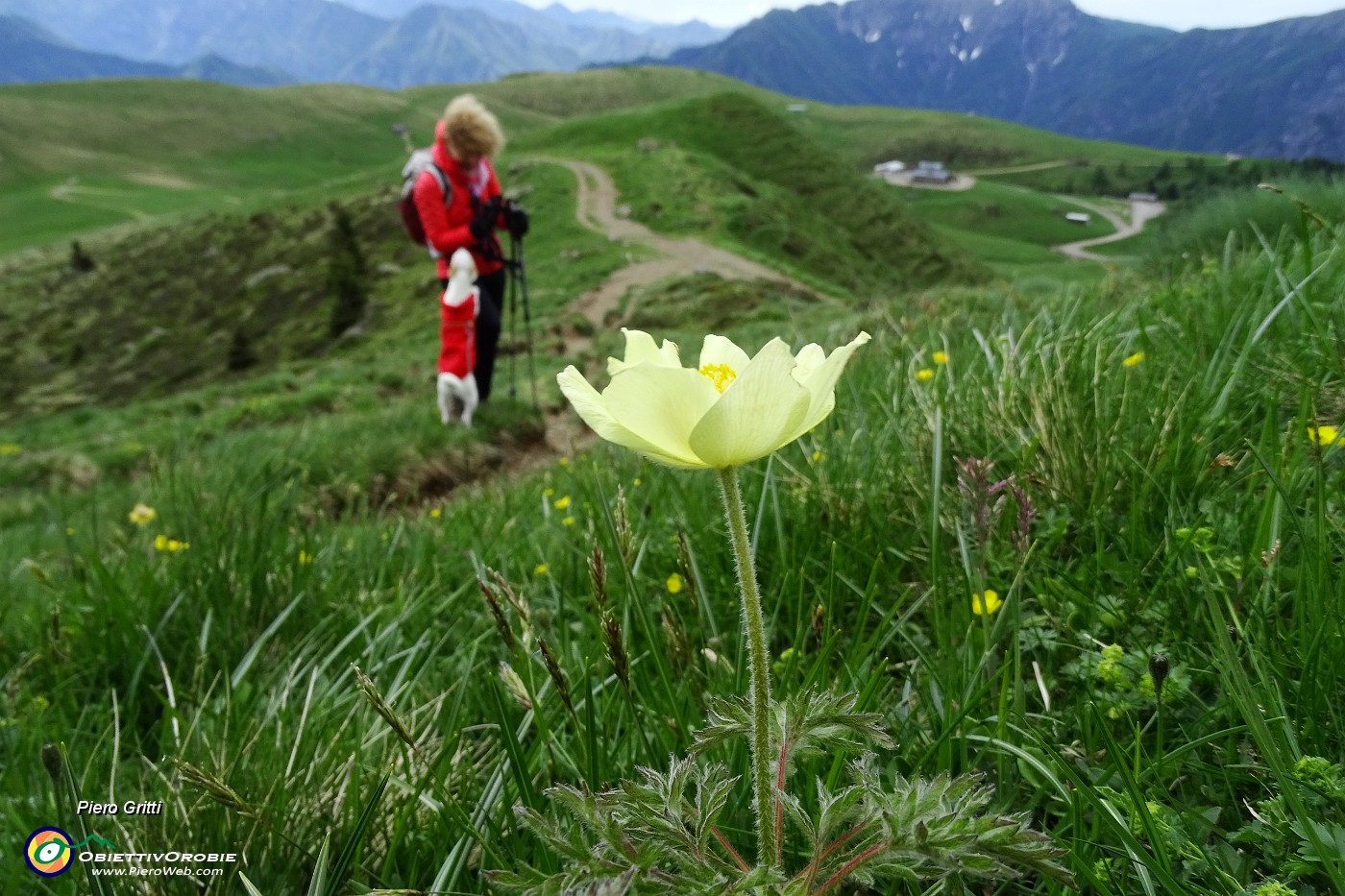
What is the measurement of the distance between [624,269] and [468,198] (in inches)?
654

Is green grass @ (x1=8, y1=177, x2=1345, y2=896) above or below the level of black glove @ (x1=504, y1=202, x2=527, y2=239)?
below

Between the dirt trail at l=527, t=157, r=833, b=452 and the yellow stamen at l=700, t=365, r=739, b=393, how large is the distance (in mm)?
8996

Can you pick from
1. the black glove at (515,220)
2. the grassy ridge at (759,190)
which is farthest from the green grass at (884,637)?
the grassy ridge at (759,190)

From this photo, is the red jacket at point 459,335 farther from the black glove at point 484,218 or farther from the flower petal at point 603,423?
the flower petal at point 603,423

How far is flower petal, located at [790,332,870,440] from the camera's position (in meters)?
0.91

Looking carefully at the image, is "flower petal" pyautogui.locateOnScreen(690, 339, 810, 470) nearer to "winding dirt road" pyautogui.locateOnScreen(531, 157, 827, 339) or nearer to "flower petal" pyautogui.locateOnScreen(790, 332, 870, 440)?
"flower petal" pyautogui.locateOnScreen(790, 332, 870, 440)

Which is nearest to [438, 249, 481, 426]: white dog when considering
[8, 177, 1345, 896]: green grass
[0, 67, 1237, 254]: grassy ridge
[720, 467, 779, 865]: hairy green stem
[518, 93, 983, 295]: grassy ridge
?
[8, 177, 1345, 896]: green grass

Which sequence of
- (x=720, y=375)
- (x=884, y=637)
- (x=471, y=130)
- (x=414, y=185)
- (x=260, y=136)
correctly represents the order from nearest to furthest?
(x=720, y=375) → (x=884, y=637) → (x=471, y=130) → (x=414, y=185) → (x=260, y=136)

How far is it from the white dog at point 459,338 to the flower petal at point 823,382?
8.55 meters

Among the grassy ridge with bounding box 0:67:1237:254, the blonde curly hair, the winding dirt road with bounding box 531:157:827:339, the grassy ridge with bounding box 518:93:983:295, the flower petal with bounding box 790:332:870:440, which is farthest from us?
the grassy ridge with bounding box 0:67:1237:254

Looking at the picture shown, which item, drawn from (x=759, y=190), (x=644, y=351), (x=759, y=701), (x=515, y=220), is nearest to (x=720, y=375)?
(x=644, y=351)

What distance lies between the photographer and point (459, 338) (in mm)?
9078

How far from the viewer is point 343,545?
11.0 feet

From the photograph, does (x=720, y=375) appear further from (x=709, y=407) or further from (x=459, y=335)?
(x=459, y=335)
